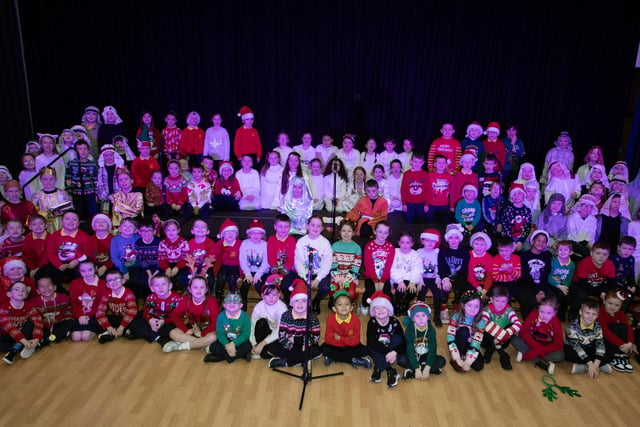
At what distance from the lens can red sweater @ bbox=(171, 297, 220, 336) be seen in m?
3.93

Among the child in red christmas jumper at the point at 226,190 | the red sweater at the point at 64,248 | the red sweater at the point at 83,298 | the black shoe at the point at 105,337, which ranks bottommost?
the black shoe at the point at 105,337

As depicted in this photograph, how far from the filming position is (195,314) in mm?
3945

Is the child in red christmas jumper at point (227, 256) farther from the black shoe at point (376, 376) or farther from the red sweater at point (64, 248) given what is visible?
the black shoe at point (376, 376)

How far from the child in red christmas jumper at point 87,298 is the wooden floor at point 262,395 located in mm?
242

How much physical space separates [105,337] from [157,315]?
0.47 meters

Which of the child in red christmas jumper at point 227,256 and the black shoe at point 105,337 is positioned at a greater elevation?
the child in red christmas jumper at point 227,256

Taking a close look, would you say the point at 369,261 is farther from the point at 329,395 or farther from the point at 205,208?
the point at 205,208

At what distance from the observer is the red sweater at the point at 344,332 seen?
3672 millimetres

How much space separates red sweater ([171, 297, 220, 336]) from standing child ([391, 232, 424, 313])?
1.74m

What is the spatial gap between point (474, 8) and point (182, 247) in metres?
5.55

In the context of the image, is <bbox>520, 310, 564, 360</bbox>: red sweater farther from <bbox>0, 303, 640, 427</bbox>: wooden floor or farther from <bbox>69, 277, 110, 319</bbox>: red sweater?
<bbox>69, 277, 110, 319</bbox>: red sweater

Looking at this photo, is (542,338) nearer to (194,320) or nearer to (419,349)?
(419,349)

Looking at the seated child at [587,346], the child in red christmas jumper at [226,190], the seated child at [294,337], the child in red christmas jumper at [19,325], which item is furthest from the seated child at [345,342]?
the child in red christmas jumper at [226,190]

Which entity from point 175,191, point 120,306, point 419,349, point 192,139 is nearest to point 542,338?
point 419,349
